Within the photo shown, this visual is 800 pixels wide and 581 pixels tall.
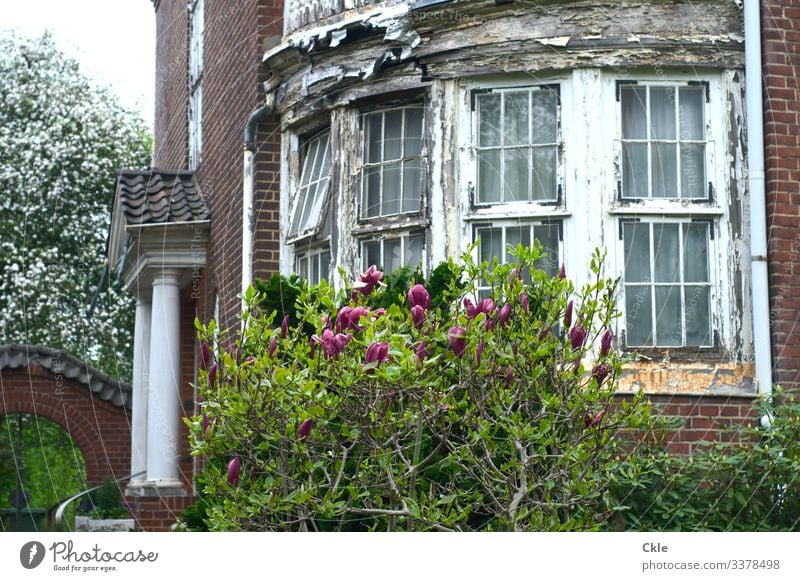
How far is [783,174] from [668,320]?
1195 millimetres

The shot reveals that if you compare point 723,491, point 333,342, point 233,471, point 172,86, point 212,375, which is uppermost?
point 172,86

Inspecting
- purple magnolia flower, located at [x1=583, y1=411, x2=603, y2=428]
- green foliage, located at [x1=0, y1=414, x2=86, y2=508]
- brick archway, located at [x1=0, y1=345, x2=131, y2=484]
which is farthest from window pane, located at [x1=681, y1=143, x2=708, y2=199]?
green foliage, located at [x1=0, y1=414, x2=86, y2=508]

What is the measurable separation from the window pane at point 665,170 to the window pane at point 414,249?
5.33 feet

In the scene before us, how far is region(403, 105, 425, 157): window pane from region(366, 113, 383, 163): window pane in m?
0.24

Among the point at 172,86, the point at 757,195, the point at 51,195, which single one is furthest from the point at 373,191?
the point at 51,195

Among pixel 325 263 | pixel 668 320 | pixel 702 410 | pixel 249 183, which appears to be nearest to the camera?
pixel 702 410

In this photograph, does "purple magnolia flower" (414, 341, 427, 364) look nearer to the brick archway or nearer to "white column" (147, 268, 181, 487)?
"white column" (147, 268, 181, 487)

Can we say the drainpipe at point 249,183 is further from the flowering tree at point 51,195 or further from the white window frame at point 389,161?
the flowering tree at point 51,195

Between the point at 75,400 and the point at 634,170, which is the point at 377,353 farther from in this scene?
the point at 75,400

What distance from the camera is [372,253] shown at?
31.3 ft

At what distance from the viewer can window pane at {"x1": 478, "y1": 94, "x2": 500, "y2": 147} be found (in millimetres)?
9094

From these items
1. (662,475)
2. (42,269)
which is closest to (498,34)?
(662,475)

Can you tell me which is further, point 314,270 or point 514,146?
point 314,270

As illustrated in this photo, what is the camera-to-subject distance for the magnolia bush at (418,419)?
20.5 feet
